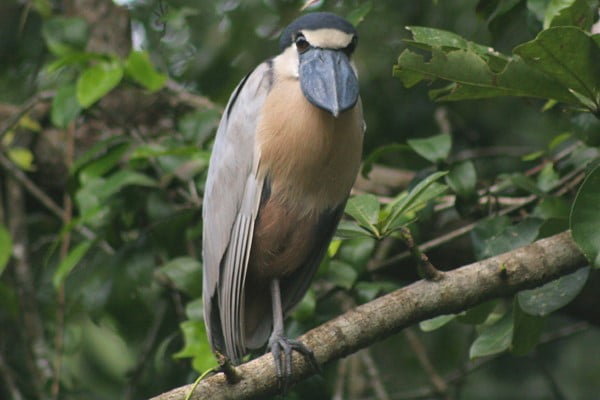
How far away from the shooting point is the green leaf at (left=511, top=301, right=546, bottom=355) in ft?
7.23

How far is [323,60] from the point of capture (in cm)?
238

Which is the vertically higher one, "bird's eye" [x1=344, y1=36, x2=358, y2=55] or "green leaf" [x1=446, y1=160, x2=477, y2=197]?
"bird's eye" [x1=344, y1=36, x2=358, y2=55]

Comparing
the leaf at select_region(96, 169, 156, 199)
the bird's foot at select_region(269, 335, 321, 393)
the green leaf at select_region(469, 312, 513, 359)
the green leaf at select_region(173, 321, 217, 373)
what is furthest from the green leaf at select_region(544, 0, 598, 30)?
the leaf at select_region(96, 169, 156, 199)

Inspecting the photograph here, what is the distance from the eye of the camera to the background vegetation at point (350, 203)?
2156 mm

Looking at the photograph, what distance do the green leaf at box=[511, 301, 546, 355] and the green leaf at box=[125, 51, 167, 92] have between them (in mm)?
1676

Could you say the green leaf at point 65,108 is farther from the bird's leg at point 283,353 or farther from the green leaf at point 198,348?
the bird's leg at point 283,353

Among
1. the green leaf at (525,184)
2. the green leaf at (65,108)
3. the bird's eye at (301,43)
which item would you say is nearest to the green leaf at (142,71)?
the green leaf at (65,108)

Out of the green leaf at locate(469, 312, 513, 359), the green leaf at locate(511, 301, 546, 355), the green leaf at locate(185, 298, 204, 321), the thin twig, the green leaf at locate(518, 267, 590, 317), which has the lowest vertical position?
the thin twig

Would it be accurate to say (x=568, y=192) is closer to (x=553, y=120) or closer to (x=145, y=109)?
(x=553, y=120)

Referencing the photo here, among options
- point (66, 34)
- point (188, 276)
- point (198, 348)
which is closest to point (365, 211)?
point (198, 348)

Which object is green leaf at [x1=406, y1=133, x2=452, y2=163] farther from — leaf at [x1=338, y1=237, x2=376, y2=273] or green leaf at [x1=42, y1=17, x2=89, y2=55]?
green leaf at [x1=42, y1=17, x2=89, y2=55]

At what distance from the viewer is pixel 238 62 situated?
12.9 feet

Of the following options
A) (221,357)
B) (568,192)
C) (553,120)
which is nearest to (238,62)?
(553,120)

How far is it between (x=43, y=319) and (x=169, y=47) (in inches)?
57.0
